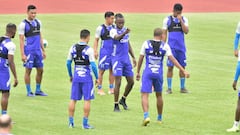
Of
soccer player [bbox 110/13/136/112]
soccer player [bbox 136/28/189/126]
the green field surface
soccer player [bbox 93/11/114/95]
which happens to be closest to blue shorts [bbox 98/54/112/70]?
soccer player [bbox 93/11/114/95]

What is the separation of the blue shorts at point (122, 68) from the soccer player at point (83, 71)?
229 cm

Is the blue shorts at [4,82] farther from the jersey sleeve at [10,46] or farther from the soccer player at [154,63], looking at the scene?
the soccer player at [154,63]

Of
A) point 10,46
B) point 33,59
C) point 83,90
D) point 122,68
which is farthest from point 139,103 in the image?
point 10,46

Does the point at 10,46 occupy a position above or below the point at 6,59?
above

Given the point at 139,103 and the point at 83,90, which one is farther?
the point at 139,103

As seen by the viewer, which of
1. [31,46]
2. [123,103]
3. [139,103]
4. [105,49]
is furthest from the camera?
[105,49]

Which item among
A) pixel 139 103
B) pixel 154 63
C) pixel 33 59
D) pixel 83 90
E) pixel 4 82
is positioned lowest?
pixel 139 103

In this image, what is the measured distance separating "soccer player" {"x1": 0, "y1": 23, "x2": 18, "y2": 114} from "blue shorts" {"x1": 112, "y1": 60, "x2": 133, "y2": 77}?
286 centimetres

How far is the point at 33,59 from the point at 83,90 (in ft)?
15.5

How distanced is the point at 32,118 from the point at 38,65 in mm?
3338

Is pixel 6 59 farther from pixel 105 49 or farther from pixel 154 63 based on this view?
pixel 105 49

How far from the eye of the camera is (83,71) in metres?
14.6

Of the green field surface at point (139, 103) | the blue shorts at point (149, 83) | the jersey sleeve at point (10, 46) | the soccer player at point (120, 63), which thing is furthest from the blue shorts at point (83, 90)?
the soccer player at point (120, 63)

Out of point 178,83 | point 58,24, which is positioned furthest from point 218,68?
point 58,24
